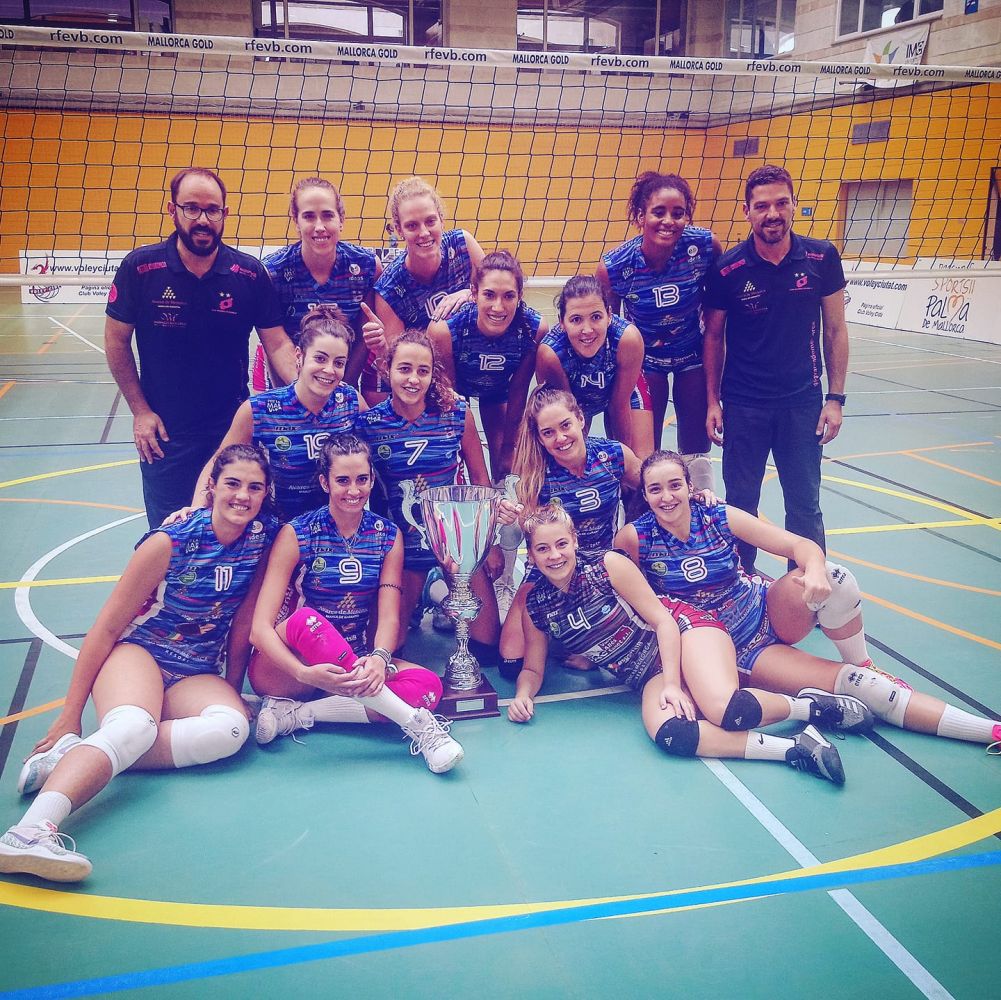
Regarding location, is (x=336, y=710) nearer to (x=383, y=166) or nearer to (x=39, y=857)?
(x=39, y=857)

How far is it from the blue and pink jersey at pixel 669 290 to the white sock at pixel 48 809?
2.82 meters

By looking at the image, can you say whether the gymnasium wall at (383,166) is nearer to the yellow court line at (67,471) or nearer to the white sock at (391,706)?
the yellow court line at (67,471)

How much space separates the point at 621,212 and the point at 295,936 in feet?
58.4

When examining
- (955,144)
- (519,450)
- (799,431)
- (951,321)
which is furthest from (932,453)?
(955,144)

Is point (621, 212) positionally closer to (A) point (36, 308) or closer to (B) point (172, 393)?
(A) point (36, 308)

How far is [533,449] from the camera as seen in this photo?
11.6 ft

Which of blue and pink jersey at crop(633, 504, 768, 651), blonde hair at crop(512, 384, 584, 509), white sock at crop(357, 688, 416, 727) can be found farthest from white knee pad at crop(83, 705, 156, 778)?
blue and pink jersey at crop(633, 504, 768, 651)

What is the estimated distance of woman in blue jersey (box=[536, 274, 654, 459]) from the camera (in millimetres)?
3625

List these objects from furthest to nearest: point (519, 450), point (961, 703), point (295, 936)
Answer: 1. point (519, 450)
2. point (961, 703)
3. point (295, 936)

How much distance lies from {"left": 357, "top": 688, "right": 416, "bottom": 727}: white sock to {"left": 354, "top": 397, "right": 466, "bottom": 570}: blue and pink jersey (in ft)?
2.16

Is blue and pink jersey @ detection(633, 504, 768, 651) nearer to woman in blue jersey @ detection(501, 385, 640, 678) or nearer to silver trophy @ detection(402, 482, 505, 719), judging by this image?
woman in blue jersey @ detection(501, 385, 640, 678)

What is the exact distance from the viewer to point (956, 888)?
94.1 inches

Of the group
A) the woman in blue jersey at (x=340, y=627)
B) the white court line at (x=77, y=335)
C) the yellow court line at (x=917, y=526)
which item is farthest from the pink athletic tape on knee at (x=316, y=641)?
the white court line at (x=77, y=335)

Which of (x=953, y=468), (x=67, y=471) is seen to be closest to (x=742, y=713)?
(x=953, y=468)
